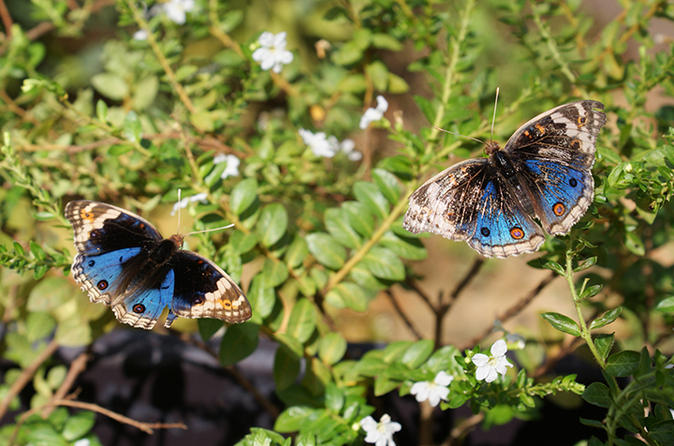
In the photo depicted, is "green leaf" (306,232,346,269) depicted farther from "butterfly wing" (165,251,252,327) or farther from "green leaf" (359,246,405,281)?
"butterfly wing" (165,251,252,327)

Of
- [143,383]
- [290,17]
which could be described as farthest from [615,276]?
[290,17]

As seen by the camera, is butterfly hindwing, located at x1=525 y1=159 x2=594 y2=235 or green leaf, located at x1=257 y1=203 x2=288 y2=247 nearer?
butterfly hindwing, located at x1=525 y1=159 x2=594 y2=235

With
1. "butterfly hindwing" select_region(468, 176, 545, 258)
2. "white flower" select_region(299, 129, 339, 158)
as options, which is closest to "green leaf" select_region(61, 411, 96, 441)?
"white flower" select_region(299, 129, 339, 158)

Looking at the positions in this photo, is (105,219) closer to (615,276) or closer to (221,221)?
(221,221)

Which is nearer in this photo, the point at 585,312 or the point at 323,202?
the point at 323,202

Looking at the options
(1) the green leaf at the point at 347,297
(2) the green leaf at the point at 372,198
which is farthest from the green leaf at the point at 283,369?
(2) the green leaf at the point at 372,198

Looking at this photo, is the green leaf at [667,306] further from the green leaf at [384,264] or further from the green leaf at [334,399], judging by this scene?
the green leaf at [334,399]
